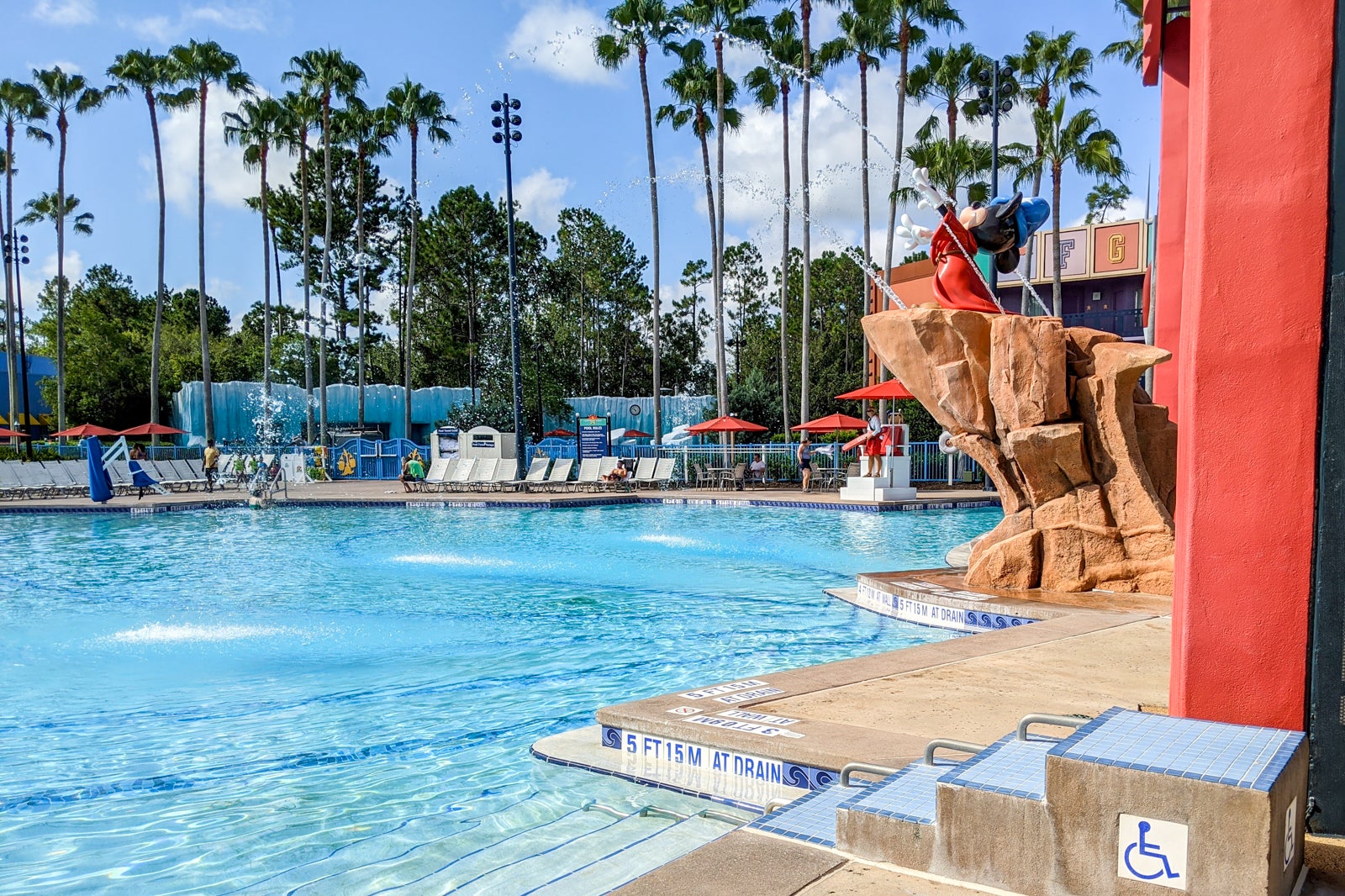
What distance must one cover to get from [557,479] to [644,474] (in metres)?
2.37

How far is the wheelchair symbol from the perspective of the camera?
8.01 ft

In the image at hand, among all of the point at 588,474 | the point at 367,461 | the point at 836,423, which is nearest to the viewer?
the point at 588,474

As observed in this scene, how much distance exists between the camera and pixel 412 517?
21266 mm

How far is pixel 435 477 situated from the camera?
27703mm

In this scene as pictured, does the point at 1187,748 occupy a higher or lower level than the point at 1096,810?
higher

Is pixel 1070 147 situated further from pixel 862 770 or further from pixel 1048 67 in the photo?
pixel 862 770

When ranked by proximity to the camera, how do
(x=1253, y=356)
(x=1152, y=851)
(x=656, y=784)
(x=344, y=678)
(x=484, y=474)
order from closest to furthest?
(x=1152, y=851)
(x=1253, y=356)
(x=656, y=784)
(x=344, y=678)
(x=484, y=474)

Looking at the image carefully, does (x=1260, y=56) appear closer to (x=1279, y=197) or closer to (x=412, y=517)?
(x=1279, y=197)

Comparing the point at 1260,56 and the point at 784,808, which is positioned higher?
the point at 1260,56

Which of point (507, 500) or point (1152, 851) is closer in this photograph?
point (1152, 851)

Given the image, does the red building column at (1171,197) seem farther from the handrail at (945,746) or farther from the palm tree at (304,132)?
the palm tree at (304,132)

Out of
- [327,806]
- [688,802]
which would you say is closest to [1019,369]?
[688,802]

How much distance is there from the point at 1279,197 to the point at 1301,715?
1.61 m

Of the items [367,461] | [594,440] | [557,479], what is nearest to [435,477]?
[557,479]
